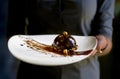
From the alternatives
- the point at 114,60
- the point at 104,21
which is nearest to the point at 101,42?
the point at 104,21

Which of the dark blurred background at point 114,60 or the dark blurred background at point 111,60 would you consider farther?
the dark blurred background at point 114,60

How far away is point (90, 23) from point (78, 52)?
139mm

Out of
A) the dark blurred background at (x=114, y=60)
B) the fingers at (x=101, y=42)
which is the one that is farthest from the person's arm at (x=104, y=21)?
the dark blurred background at (x=114, y=60)

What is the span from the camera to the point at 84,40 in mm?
877

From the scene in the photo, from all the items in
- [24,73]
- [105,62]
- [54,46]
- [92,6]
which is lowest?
[105,62]

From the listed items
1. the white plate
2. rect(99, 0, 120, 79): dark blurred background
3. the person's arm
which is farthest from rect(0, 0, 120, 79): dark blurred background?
the person's arm

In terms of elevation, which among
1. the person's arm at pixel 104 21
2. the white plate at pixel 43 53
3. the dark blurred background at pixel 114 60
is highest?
the person's arm at pixel 104 21

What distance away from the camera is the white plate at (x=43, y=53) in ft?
2.42

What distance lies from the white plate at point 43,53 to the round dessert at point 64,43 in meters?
0.02

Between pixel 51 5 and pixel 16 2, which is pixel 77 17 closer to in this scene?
pixel 51 5

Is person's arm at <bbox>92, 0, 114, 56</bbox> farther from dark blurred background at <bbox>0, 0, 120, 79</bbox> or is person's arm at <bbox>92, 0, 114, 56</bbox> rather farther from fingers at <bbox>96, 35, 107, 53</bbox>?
dark blurred background at <bbox>0, 0, 120, 79</bbox>

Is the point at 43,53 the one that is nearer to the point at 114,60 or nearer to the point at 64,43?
the point at 64,43

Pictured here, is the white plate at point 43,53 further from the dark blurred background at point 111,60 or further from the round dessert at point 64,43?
the dark blurred background at point 111,60

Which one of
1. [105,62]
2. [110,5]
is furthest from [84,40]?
[105,62]
